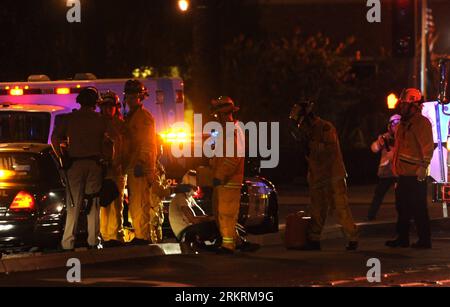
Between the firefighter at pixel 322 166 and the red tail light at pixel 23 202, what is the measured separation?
3236 mm

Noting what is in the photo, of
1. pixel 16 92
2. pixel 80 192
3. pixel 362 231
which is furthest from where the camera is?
pixel 362 231

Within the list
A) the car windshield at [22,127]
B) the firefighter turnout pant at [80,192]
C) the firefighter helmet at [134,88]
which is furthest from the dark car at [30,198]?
the car windshield at [22,127]

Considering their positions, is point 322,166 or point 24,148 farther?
point 322,166

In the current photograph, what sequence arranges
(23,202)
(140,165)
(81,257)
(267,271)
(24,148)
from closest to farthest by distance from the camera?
1. (267,271)
2. (81,257)
3. (23,202)
4. (140,165)
5. (24,148)

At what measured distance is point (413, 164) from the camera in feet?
45.4

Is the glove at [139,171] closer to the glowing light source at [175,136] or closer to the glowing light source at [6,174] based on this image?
the glowing light source at [6,174]

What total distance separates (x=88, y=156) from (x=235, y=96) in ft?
81.2

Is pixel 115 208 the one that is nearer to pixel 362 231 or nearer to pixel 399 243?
pixel 399 243

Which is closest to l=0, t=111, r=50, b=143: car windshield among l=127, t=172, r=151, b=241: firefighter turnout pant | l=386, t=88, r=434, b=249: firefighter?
l=127, t=172, r=151, b=241: firefighter turnout pant

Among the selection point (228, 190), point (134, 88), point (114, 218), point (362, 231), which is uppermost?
point (134, 88)

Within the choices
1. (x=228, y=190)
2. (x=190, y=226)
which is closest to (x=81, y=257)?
(x=190, y=226)

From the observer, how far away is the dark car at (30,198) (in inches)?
506

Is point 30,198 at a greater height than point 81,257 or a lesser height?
greater

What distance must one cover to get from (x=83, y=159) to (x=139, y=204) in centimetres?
90
